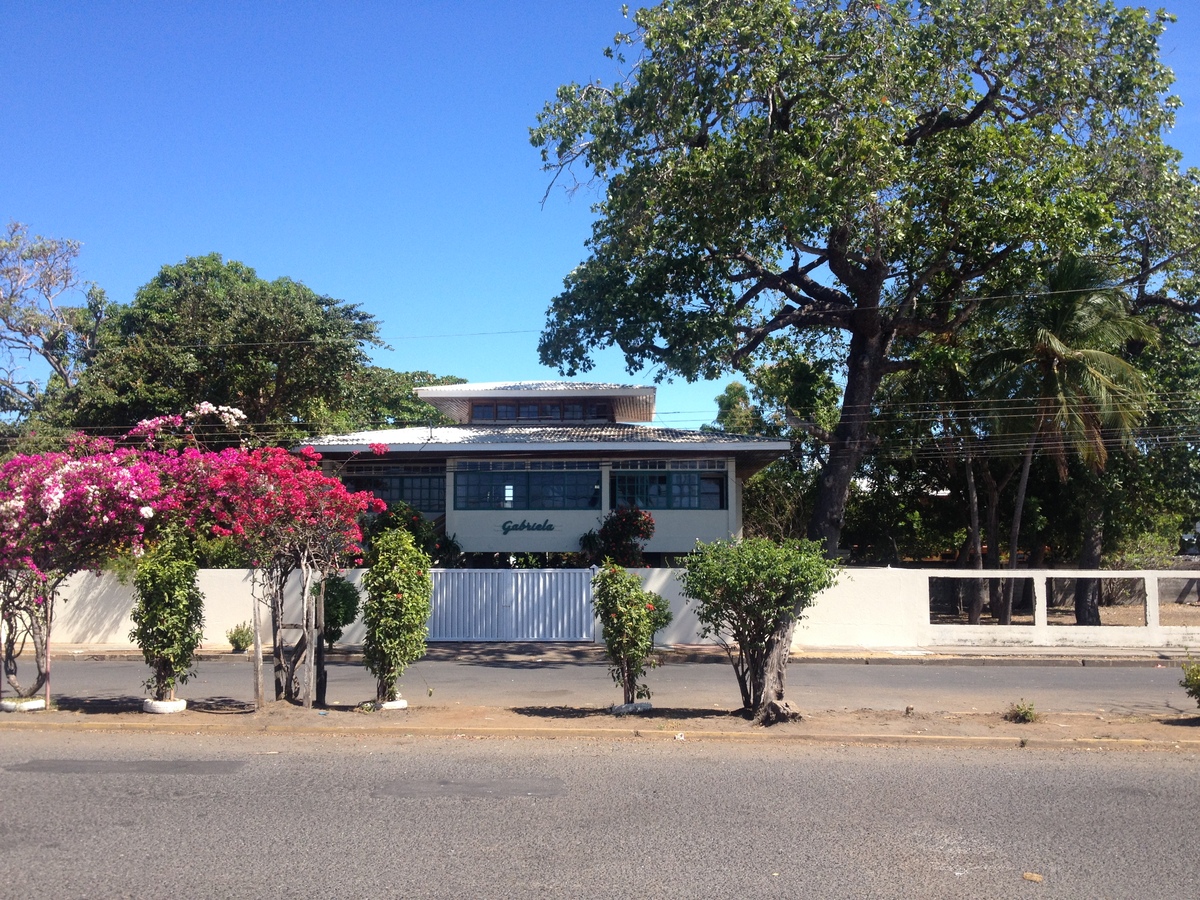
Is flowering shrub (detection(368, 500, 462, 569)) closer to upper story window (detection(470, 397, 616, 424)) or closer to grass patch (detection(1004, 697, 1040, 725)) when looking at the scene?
upper story window (detection(470, 397, 616, 424))

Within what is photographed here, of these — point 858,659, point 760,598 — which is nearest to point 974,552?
point 858,659

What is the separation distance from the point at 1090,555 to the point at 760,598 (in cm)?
1975

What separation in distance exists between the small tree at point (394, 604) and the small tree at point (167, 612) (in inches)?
75.6

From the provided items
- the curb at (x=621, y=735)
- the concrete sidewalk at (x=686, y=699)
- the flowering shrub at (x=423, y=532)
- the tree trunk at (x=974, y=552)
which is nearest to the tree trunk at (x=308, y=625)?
the concrete sidewalk at (x=686, y=699)

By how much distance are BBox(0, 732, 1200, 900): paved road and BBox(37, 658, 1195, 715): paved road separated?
3311mm

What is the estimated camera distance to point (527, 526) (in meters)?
24.6

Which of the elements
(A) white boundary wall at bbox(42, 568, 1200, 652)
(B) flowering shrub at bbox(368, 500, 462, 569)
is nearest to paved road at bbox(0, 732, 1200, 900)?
(A) white boundary wall at bbox(42, 568, 1200, 652)

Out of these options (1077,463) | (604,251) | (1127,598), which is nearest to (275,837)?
(604,251)

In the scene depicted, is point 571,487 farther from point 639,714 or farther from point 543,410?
point 639,714

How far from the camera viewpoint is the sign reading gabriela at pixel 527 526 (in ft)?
80.7

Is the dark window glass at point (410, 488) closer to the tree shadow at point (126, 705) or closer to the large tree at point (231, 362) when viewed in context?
the large tree at point (231, 362)

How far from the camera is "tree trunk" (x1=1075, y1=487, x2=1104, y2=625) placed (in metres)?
23.5

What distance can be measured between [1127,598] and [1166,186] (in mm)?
14893

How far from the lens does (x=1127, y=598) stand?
29234 millimetres
